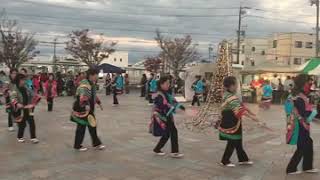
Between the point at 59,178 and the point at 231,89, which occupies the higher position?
the point at 231,89

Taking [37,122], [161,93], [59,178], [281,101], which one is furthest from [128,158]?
[281,101]

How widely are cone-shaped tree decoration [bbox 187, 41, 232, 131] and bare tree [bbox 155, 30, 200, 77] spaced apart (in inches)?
2124

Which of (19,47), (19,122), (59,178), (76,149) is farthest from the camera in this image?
(19,47)

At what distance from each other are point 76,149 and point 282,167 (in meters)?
3.72

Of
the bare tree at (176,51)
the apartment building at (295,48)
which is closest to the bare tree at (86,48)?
the bare tree at (176,51)

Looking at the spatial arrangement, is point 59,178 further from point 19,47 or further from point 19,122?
point 19,47

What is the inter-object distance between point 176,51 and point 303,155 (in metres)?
63.0

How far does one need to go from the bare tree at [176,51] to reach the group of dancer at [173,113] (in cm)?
5902

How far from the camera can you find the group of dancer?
8.19 m

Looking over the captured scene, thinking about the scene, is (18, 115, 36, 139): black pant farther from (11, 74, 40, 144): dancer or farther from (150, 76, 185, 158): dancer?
(150, 76, 185, 158): dancer

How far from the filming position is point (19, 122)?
36.2 feet

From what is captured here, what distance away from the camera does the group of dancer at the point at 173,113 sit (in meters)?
8.19

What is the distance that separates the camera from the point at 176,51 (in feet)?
233

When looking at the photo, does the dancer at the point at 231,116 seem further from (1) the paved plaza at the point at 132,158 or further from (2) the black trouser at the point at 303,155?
(2) the black trouser at the point at 303,155
